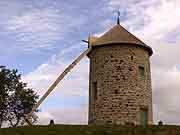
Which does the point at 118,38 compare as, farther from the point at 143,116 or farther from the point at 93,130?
the point at 93,130

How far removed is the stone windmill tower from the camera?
29969mm

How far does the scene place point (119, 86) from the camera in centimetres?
3014

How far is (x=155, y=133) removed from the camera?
23.5 m

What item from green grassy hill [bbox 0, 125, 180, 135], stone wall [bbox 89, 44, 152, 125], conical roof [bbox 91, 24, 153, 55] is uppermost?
conical roof [bbox 91, 24, 153, 55]

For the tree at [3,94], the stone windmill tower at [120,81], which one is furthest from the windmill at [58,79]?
the tree at [3,94]

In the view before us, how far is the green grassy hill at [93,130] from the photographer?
2378 centimetres

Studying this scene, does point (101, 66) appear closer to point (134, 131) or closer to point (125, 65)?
point (125, 65)

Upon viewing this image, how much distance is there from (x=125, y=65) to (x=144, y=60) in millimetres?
1925

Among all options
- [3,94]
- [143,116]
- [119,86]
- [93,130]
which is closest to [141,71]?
[119,86]

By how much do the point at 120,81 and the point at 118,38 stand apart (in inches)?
131

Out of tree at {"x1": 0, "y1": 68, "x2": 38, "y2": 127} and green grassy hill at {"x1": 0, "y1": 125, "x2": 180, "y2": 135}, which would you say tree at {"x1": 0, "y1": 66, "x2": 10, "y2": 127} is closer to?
tree at {"x1": 0, "y1": 68, "x2": 38, "y2": 127}

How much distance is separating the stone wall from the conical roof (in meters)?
0.35

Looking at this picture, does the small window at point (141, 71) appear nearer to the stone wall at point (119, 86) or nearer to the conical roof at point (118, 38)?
the stone wall at point (119, 86)

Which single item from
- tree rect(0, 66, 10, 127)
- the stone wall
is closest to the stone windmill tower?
the stone wall
